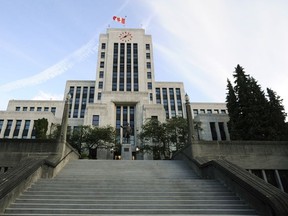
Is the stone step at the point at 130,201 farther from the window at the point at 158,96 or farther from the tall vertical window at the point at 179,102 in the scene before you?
the window at the point at 158,96

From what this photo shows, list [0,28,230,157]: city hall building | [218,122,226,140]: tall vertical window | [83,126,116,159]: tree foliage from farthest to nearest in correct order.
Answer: [218,122,226,140]: tall vertical window
[0,28,230,157]: city hall building
[83,126,116,159]: tree foliage

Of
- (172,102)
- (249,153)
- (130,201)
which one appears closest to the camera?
(130,201)

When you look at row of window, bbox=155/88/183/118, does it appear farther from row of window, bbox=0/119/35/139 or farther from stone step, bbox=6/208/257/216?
stone step, bbox=6/208/257/216

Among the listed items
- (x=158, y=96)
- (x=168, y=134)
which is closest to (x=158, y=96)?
(x=158, y=96)

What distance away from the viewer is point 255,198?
635cm

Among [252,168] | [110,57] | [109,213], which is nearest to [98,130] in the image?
[252,168]

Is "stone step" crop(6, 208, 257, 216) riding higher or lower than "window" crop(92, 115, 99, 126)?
lower

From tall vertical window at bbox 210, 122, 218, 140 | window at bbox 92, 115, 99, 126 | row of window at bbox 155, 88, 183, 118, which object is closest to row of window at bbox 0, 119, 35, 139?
window at bbox 92, 115, 99, 126

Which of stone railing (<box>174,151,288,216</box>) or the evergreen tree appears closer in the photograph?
stone railing (<box>174,151,288,216</box>)

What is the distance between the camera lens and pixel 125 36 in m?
64.9

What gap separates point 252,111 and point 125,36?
4905 cm

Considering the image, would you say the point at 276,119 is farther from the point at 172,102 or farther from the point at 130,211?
the point at 172,102

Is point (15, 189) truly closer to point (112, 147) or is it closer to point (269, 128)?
point (112, 147)

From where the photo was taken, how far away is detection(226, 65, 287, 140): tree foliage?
1069 inches
